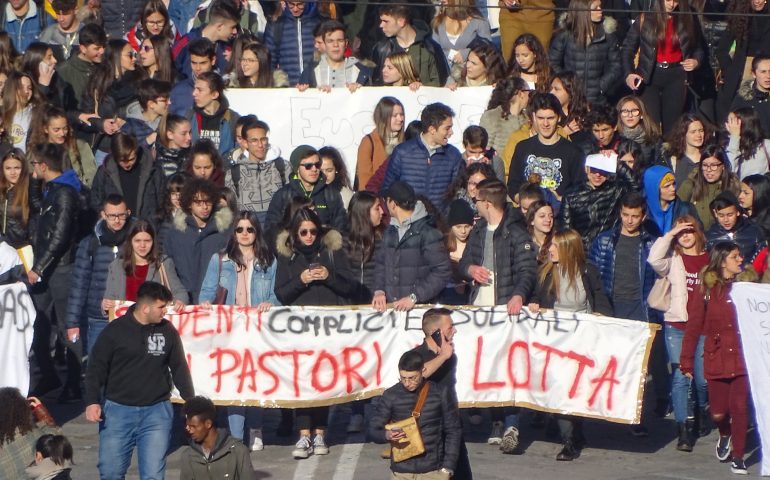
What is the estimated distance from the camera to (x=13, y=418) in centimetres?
1110

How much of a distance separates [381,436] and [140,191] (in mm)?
5171

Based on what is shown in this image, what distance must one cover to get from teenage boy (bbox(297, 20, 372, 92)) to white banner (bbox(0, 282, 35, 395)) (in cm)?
488

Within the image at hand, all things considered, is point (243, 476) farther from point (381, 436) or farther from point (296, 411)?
point (296, 411)

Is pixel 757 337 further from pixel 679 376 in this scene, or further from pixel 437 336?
pixel 437 336

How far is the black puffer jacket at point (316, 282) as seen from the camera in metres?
13.6

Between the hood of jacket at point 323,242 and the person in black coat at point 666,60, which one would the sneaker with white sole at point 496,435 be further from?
the person in black coat at point 666,60

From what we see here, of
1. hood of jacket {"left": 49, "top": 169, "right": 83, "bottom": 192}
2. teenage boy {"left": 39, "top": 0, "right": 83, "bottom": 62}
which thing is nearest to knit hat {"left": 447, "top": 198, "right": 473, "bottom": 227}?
hood of jacket {"left": 49, "top": 169, "right": 83, "bottom": 192}

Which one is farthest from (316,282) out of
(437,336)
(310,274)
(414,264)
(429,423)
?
(429,423)

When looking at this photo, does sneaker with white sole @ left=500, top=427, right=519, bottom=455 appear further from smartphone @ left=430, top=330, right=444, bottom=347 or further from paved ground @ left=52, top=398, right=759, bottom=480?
smartphone @ left=430, top=330, right=444, bottom=347

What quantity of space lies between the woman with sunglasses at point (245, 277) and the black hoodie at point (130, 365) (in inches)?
61.8

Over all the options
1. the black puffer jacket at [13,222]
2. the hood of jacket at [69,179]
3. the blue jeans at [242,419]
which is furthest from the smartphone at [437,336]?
the black puffer jacket at [13,222]

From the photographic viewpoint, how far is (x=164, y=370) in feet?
39.6

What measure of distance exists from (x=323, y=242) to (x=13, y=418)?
3.38 m

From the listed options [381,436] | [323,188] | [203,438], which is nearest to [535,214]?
[323,188]
